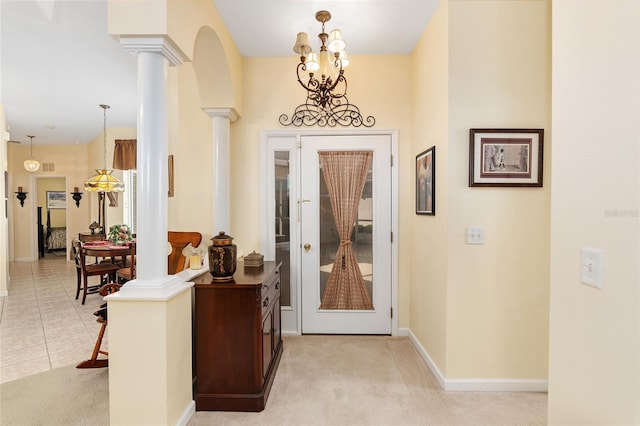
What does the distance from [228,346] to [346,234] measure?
1.69 meters

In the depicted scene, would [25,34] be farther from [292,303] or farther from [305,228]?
[292,303]

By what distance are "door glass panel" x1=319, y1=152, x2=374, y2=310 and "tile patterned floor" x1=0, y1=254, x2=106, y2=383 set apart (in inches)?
93.8

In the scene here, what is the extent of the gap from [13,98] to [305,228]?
4825 millimetres

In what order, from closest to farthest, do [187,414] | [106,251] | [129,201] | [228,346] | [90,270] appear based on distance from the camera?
1. [187,414]
2. [228,346]
3. [106,251]
4. [90,270]
5. [129,201]

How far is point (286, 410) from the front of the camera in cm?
223

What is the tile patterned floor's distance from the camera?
9.68ft

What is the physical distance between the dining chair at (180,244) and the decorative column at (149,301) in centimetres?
128

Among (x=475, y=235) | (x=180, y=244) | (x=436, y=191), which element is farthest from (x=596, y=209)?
(x=180, y=244)

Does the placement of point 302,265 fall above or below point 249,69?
below

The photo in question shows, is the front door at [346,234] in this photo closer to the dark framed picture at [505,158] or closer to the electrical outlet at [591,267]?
the dark framed picture at [505,158]

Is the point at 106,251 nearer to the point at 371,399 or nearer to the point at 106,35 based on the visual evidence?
the point at 106,35

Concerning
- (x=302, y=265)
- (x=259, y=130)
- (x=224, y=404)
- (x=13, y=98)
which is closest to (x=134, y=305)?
(x=224, y=404)

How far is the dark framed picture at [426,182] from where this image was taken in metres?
2.74

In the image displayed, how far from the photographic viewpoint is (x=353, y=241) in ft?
11.6
